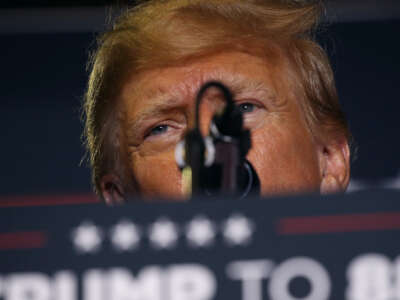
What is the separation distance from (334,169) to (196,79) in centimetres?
59

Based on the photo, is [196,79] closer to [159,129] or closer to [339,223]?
[159,129]

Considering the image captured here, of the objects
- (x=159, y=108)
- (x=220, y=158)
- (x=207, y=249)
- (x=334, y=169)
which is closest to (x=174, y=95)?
(x=159, y=108)

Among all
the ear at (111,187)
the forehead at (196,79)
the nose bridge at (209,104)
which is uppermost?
the forehead at (196,79)

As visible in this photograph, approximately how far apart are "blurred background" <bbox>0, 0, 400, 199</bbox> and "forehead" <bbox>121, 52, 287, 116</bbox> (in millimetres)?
248

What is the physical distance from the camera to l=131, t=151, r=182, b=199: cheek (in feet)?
7.46

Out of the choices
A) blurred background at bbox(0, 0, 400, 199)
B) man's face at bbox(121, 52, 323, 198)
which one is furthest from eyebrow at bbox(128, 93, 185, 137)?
blurred background at bbox(0, 0, 400, 199)

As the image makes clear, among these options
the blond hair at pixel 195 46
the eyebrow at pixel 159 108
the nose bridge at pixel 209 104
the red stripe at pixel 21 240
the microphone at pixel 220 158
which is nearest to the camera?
the red stripe at pixel 21 240

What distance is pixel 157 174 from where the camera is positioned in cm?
233

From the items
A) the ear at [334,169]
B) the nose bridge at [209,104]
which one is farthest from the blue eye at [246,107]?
the ear at [334,169]

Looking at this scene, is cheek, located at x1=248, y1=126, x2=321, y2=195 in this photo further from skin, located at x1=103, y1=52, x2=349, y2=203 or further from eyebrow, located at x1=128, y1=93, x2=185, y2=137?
eyebrow, located at x1=128, y1=93, x2=185, y2=137

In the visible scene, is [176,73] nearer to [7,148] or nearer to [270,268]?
[7,148]

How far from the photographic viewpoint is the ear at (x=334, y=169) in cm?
246

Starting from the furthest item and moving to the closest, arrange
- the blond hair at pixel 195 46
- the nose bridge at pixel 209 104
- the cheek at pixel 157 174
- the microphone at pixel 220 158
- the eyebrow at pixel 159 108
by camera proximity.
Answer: the blond hair at pixel 195 46, the eyebrow at pixel 159 108, the cheek at pixel 157 174, the nose bridge at pixel 209 104, the microphone at pixel 220 158

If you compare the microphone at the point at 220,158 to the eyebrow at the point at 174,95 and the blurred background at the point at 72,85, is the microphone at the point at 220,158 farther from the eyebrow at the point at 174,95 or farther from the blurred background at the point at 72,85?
the blurred background at the point at 72,85
